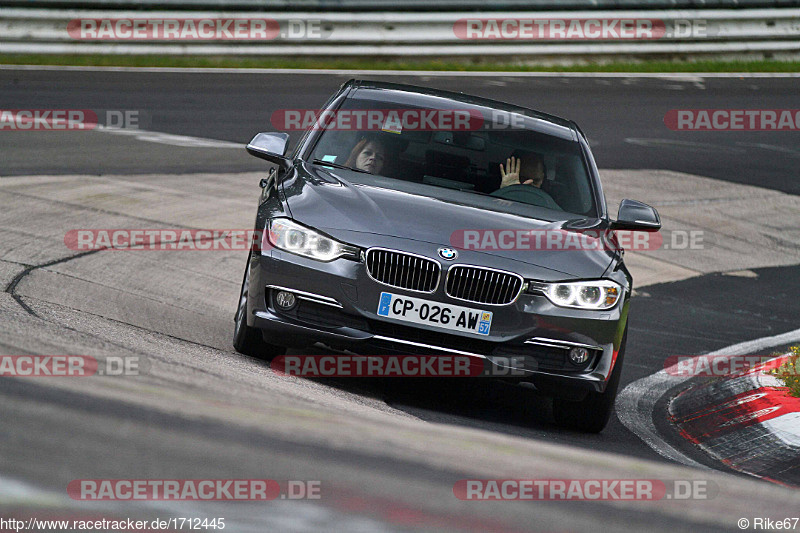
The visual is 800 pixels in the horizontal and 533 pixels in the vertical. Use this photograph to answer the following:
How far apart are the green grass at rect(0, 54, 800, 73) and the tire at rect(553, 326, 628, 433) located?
51.3ft

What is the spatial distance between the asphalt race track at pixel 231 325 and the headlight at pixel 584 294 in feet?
2.28

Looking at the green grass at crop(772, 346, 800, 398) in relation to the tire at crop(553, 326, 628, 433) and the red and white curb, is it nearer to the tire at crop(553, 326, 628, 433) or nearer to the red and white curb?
the red and white curb

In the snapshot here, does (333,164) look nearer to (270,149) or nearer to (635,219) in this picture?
(270,149)

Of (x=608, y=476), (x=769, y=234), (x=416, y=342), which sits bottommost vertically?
(x=769, y=234)

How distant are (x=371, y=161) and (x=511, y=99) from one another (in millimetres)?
12253

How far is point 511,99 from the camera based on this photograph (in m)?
18.5

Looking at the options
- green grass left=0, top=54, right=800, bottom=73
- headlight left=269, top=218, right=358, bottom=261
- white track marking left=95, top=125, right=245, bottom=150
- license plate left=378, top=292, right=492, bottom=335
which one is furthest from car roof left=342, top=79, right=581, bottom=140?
green grass left=0, top=54, right=800, bottom=73

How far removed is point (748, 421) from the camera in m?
6.21

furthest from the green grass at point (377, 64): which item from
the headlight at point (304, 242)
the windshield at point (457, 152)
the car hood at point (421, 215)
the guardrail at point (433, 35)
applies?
the headlight at point (304, 242)

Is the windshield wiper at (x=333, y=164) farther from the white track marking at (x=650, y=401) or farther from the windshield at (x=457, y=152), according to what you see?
the white track marking at (x=650, y=401)

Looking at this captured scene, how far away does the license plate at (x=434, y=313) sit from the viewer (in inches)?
213

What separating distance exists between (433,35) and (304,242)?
17.1 metres

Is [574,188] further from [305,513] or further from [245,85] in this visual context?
[245,85]

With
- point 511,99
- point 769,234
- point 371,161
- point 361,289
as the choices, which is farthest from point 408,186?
point 511,99
